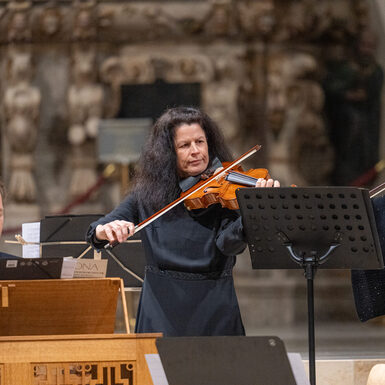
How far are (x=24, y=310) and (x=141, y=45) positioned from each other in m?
5.27

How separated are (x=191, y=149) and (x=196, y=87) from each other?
4470mm

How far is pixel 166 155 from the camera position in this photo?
310 centimetres

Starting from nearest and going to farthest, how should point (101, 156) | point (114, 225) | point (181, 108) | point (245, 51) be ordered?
point (114, 225) < point (181, 108) < point (101, 156) < point (245, 51)

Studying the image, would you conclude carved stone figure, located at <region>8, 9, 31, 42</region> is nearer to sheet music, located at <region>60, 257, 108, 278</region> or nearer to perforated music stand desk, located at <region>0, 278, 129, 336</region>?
sheet music, located at <region>60, 257, 108, 278</region>

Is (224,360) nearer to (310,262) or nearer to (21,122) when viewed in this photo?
(310,262)

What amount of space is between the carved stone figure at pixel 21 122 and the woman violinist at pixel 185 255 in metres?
4.50

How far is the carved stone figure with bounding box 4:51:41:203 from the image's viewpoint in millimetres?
7312

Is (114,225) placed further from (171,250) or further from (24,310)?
(24,310)

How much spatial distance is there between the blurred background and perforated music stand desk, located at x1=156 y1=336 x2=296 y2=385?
17.2 ft

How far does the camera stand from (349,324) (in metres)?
6.85

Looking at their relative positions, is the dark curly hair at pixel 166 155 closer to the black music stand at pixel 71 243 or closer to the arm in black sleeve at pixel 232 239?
the arm in black sleeve at pixel 232 239

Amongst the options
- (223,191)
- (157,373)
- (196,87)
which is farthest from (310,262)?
(196,87)

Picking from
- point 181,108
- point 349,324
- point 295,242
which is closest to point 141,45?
point 349,324

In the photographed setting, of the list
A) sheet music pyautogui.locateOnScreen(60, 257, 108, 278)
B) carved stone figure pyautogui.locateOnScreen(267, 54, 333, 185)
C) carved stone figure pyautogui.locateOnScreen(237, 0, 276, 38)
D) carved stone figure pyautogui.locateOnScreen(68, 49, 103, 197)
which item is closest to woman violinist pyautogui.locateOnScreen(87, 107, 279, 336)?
sheet music pyautogui.locateOnScreen(60, 257, 108, 278)
